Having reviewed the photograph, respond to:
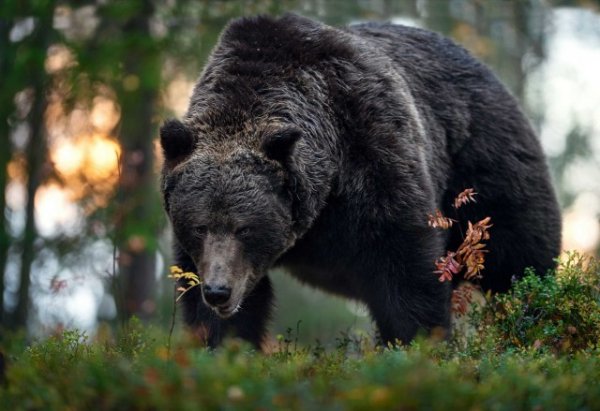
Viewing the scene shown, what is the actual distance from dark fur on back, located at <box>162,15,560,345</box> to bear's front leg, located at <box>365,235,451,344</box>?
0.03 ft

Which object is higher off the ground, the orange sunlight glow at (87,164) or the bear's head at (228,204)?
the bear's head at (228,204)

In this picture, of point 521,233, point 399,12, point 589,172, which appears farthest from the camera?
point 589,172

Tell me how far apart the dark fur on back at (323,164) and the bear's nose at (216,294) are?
458mm

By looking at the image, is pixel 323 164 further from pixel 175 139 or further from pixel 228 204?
pixel 175 139

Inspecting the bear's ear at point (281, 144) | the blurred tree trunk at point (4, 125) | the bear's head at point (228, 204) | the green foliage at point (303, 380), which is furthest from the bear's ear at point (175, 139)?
the blurred tree trunk at point (4, 125)

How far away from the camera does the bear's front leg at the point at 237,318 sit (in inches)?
286

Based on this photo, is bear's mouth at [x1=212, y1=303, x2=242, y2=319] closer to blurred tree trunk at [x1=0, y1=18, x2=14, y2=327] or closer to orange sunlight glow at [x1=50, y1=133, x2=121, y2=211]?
blurred tree trunk at [x1=0, y1=18, x2=14, y2=327]

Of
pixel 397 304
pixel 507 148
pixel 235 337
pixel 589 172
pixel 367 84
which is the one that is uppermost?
pixel 367 84

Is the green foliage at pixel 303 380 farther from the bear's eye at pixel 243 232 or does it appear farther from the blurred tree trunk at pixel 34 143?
the blurred tree trunk at pixel 34 143

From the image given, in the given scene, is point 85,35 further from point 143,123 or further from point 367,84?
point 367,84

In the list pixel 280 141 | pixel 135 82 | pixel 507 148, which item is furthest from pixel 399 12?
pixel 280 141

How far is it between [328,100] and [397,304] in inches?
63.0

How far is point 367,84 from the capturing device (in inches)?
290

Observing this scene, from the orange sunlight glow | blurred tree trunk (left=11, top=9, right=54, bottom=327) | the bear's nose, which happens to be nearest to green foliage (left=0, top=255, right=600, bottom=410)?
the bear's nose
